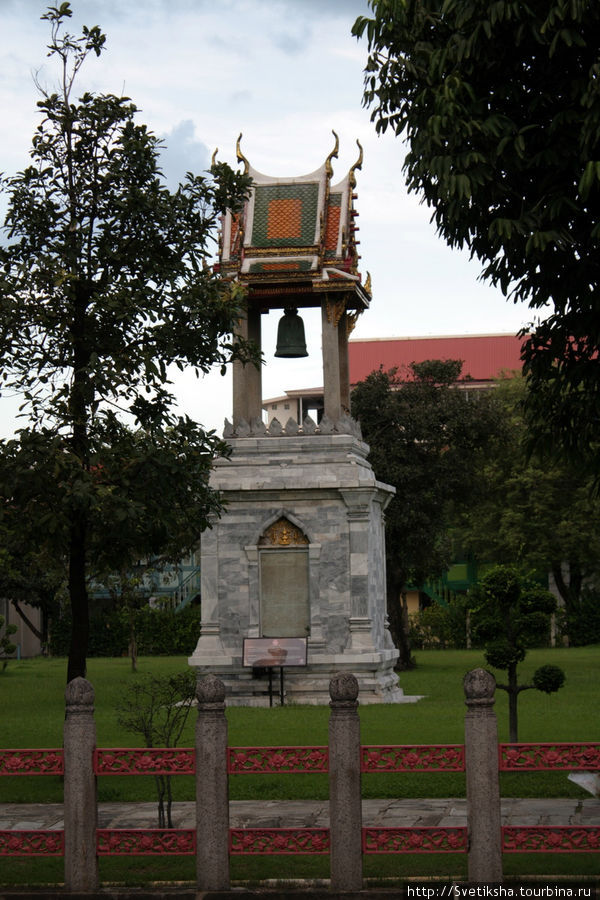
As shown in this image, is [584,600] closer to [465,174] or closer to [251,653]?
[251,653]

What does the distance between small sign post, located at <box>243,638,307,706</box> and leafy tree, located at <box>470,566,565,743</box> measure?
6.16 meters

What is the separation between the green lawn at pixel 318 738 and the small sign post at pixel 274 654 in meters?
0.89

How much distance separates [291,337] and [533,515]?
26.4 m

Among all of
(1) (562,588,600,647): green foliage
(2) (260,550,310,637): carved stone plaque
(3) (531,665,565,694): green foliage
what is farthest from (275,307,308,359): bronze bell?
(1) (562,588,600,647): green foliage

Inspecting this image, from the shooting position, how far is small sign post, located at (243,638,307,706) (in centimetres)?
2469

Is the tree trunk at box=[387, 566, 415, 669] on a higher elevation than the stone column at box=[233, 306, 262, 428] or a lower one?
lower

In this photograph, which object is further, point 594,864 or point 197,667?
point 197,667

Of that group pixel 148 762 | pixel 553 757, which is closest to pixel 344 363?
pixel 148 762

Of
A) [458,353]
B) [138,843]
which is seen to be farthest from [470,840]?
[458,353]

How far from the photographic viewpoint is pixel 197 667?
25641mm

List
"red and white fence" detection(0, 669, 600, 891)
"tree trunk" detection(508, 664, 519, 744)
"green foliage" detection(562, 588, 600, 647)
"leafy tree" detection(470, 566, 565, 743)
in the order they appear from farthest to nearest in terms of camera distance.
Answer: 1. "green foliage" detection(562, 588, 600, 647)
2. "leafy tree" detection(470, 566, 565, 743)
3. "tree trunk" detection(508, 664, 519, 744)
4. "red and white fence" detection(0, 669, 600, 891)

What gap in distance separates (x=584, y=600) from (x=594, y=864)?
41.7m

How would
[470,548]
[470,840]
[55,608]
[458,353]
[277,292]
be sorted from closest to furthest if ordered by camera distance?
[470,840]
[277,292]
[55,608]
[470,548]
[458,353]

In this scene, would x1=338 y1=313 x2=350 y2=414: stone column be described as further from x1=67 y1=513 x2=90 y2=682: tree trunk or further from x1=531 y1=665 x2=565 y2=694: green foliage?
x1=67 y1=513 x2=90 y2=682: tree trunk
